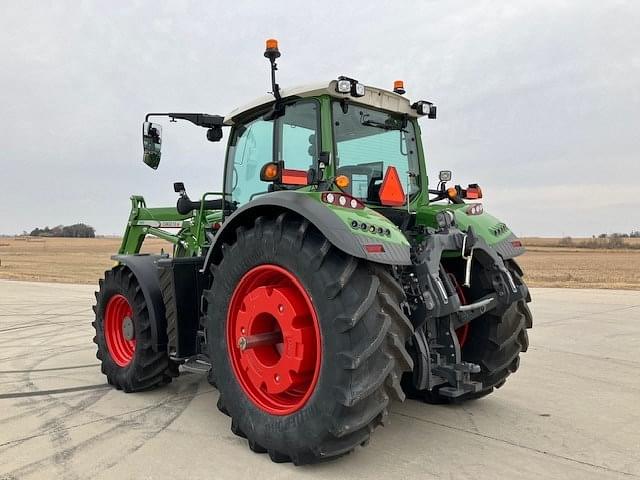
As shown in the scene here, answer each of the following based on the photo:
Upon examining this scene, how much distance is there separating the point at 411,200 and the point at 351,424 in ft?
7.47

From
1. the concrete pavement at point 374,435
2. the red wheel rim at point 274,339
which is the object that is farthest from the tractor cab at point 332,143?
the concrete pavement at point 374,435

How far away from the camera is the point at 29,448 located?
3.63m

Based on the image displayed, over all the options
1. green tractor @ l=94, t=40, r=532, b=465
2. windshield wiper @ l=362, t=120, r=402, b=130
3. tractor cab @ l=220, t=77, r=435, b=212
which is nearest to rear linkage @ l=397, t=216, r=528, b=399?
green tractor @ l=94, t=40, r=532, b=465

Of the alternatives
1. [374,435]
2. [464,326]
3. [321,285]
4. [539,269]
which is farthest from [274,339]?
[539,269]

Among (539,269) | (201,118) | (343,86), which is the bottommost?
(539,269)

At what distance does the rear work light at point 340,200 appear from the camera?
342 cm

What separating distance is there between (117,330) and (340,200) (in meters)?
3.23

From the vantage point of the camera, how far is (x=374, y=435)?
152 inches

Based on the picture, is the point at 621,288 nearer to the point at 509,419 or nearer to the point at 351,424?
the point at 509,419

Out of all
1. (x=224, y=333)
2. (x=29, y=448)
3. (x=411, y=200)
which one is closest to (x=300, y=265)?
(x=224, y=333)

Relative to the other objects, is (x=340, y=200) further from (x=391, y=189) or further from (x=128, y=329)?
(x=128, y=329)

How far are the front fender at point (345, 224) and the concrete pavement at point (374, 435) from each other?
128 cm

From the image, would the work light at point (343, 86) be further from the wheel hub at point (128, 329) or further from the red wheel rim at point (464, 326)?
the wheel hub at point (128, 329)

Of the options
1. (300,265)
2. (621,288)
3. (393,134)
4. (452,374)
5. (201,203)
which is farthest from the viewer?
(621,288)
